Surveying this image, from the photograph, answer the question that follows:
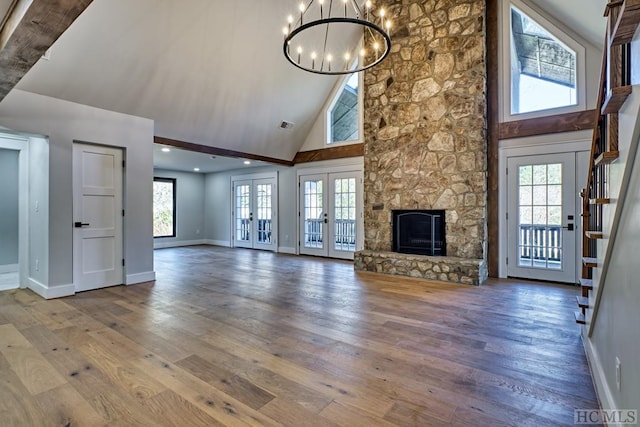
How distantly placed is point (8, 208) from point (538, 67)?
→ 9231 mm

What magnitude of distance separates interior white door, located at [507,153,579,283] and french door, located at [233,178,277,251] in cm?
558

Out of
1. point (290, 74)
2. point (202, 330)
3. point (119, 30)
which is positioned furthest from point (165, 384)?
point (290, 74)

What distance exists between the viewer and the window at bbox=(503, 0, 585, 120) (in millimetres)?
4750

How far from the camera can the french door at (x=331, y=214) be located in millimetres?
7145

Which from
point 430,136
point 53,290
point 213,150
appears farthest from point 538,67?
point 53,290

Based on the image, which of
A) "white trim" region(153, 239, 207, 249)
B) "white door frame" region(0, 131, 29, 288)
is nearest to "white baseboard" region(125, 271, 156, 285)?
"white door frame" region(0, 131, 29, 288)

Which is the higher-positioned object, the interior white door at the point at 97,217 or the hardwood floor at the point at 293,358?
the interior white door at the point at 97,217

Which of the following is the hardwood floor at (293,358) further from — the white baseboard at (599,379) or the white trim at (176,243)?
the white trim at (176,243)

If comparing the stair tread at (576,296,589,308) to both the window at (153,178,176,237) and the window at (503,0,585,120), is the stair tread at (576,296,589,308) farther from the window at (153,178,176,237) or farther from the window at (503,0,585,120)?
the window at (153,178,176,237)

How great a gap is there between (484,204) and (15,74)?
5730 millimetres

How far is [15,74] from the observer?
2.66m

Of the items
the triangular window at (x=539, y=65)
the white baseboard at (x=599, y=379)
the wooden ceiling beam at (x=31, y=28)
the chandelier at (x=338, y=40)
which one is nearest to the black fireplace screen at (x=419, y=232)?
the triangular window at (x=539, y=65)

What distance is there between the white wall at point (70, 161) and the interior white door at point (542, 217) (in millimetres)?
5775

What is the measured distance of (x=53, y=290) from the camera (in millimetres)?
4152
